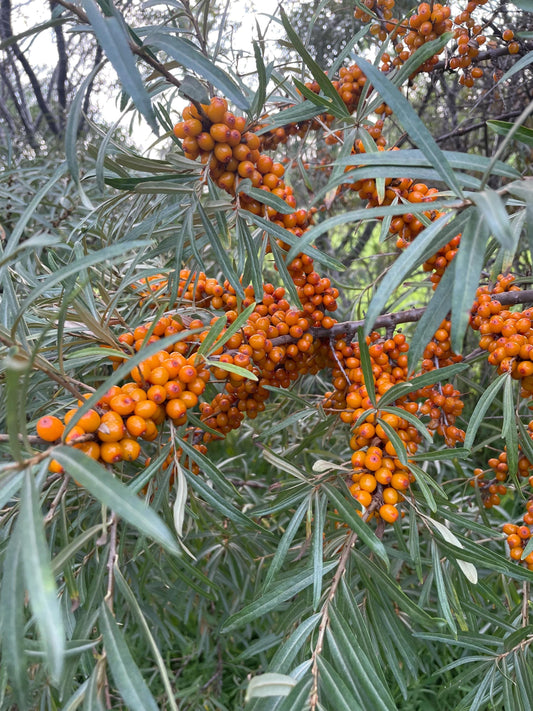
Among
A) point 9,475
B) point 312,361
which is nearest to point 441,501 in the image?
point 312,361

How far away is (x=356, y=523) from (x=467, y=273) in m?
0.40

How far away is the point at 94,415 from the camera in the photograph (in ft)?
2.02

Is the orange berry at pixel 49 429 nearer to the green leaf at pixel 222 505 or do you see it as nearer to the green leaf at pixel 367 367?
the green leaf at pixel 222 505

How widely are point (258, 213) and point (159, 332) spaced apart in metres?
0.30

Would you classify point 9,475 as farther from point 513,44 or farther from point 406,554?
point 513,44

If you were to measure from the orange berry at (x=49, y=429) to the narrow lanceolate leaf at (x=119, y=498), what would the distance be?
0.12 m

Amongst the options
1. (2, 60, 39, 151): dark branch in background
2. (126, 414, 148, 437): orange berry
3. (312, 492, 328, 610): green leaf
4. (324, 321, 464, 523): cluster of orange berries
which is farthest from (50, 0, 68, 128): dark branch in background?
(312, 492, 328, 610): green leaf

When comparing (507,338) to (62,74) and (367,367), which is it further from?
(62,74)

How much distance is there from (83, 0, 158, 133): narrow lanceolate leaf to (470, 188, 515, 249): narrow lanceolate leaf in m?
0.38

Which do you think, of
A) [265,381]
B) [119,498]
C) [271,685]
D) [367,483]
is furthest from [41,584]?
[265,381]

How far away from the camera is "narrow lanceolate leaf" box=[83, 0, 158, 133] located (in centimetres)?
55

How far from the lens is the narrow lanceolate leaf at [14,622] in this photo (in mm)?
437

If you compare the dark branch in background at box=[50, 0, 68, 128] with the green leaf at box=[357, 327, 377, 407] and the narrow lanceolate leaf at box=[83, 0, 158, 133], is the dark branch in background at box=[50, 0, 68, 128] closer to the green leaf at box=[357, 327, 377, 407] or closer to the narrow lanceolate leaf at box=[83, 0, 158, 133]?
the narrow lanceolate leaf at box=[83, 0, 158, 133]

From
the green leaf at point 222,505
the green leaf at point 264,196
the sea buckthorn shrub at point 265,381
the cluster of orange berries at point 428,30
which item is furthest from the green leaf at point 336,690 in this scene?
the cluster of orange berries at point 428,30
